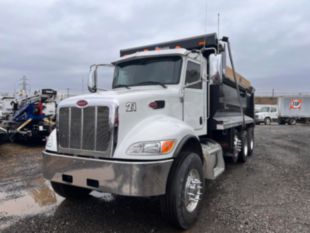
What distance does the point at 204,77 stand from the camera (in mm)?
4906

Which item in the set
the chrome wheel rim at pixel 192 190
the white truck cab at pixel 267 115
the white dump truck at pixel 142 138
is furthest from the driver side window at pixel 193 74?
the white truck cab at pixel 267 115

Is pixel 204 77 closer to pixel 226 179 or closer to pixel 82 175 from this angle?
pixel 226 179

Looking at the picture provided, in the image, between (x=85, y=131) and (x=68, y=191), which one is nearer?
(x=85, y=131)

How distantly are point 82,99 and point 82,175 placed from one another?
97cm

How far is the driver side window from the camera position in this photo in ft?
14.3

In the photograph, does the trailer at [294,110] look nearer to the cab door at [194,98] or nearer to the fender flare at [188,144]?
the cab door at [194,98]

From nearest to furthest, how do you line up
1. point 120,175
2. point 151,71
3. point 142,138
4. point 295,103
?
1. point 120,175
2. point 142,138
3. point 151,71
4. point 295,103

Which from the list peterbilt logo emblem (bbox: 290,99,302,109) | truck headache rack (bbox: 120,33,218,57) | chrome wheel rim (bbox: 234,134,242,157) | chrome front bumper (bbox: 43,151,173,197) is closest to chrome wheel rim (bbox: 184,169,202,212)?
chrome front bumper (bbox: 43,151,173,197)

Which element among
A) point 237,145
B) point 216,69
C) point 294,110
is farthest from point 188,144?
point 294,110

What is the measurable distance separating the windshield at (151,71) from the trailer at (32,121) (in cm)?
655

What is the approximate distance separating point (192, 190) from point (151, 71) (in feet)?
6.72

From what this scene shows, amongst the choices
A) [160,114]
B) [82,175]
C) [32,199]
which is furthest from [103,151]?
[32,199]

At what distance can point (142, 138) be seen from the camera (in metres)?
3.10

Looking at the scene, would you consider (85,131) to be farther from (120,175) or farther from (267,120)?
(267,120)
